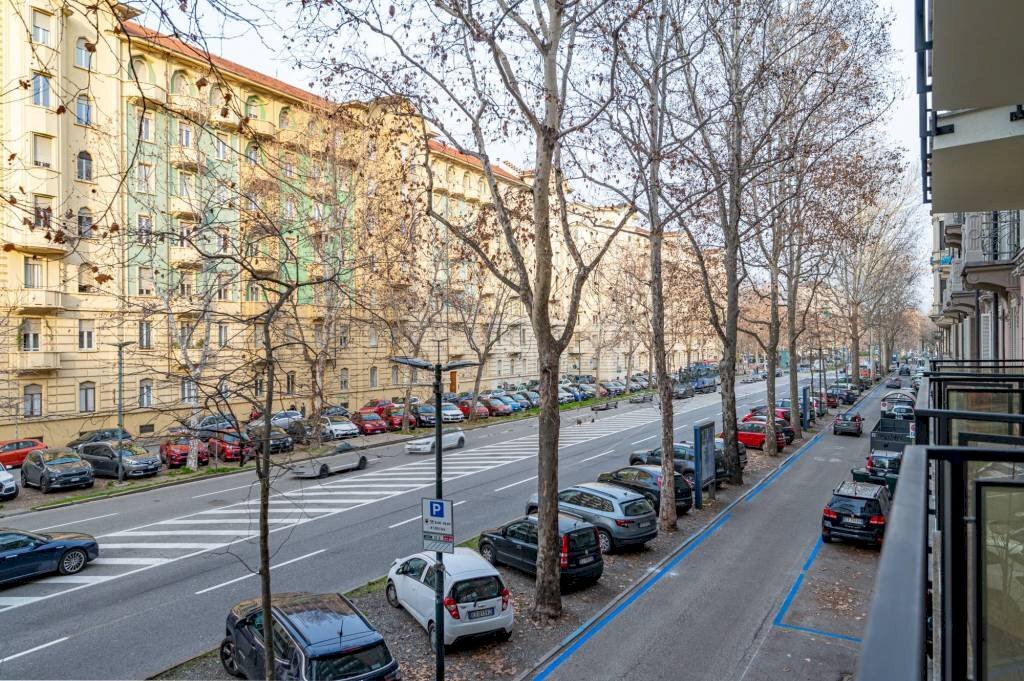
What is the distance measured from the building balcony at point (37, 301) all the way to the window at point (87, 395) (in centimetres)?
419

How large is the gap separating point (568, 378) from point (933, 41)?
6551 cm

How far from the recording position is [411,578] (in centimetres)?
1231

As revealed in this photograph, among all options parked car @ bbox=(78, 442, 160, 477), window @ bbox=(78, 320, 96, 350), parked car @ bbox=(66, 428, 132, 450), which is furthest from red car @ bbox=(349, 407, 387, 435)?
window @ bbox=(78, 320, 96, 350)

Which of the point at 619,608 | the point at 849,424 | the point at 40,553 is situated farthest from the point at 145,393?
the point at 849,424

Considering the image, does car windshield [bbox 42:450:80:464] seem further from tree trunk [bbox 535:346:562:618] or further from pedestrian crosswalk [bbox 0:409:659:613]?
tree trunk [bbox 535:346:562:618]

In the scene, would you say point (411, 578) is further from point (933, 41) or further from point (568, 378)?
point (568, 378)

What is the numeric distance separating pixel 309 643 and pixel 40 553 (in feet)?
33.1

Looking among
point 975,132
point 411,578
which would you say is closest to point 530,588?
point 411,578

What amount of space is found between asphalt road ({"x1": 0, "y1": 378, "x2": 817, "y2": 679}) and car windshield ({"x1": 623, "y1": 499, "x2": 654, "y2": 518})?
2458mm

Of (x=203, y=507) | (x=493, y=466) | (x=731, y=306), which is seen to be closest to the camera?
(x=203, y=507)

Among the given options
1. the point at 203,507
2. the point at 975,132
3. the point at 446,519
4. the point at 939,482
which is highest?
the point at 975,132

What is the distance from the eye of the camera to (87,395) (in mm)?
32594

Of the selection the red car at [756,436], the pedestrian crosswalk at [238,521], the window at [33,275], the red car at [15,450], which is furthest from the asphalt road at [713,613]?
the window at [33,275]

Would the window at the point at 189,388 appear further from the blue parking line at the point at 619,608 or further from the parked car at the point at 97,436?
the parked car at the point at 97,436
